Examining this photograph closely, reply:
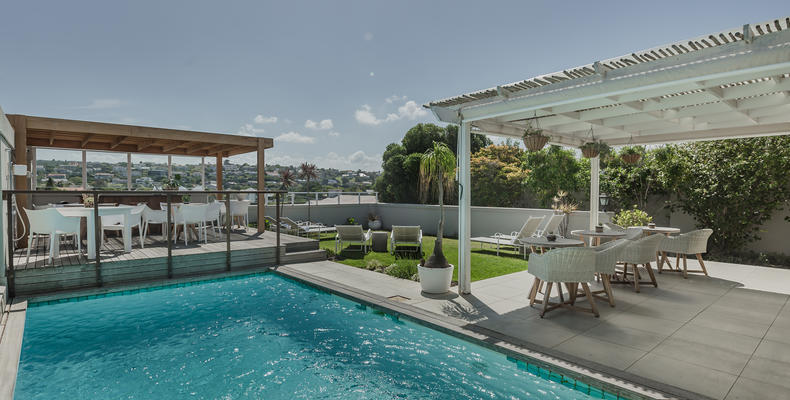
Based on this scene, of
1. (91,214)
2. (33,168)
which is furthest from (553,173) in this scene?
(33,168)

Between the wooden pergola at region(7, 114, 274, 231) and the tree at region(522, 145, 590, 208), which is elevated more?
the wooden pergola at region(7, 114, 274, 231)

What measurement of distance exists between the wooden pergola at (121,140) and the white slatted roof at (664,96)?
656 cm

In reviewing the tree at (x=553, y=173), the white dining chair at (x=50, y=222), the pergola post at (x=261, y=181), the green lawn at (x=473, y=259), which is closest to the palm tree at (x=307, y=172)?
the pergola post at (x=261, y=181)

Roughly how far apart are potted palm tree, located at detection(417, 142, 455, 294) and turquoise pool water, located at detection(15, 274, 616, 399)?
3.21ft

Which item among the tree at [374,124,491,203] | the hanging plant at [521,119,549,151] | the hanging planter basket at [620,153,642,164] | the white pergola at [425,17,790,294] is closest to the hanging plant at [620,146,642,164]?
the hanging planter basket at [620,153,642,164]

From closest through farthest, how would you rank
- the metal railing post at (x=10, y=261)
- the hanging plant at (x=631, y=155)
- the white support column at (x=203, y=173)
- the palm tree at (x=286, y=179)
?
1. the metal railing post at (x=10, y=261)
2. the hanging plant at (x=631, y=155)
3. the white support column at (x=203, y=173)
4. the palm tree at (x=286, y=179)

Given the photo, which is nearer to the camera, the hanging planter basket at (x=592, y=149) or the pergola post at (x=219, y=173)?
the hanging planter basket at (x=592, y=149)

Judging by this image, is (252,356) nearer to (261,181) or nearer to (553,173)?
(261,181)

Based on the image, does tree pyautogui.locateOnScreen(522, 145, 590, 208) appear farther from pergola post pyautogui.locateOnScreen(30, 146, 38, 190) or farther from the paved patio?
pergola post pyautogui.locateOnScreen(30, 146, 38, 190)

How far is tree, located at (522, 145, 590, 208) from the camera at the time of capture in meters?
12.9

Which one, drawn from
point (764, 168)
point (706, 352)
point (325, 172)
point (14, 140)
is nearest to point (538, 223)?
point (764, 168)

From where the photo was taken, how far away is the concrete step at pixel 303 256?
8.05 m

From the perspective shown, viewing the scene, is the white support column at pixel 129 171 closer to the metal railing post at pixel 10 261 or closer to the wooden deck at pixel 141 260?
the wooden deck at pixel 141 260

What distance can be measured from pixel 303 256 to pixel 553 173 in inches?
355
